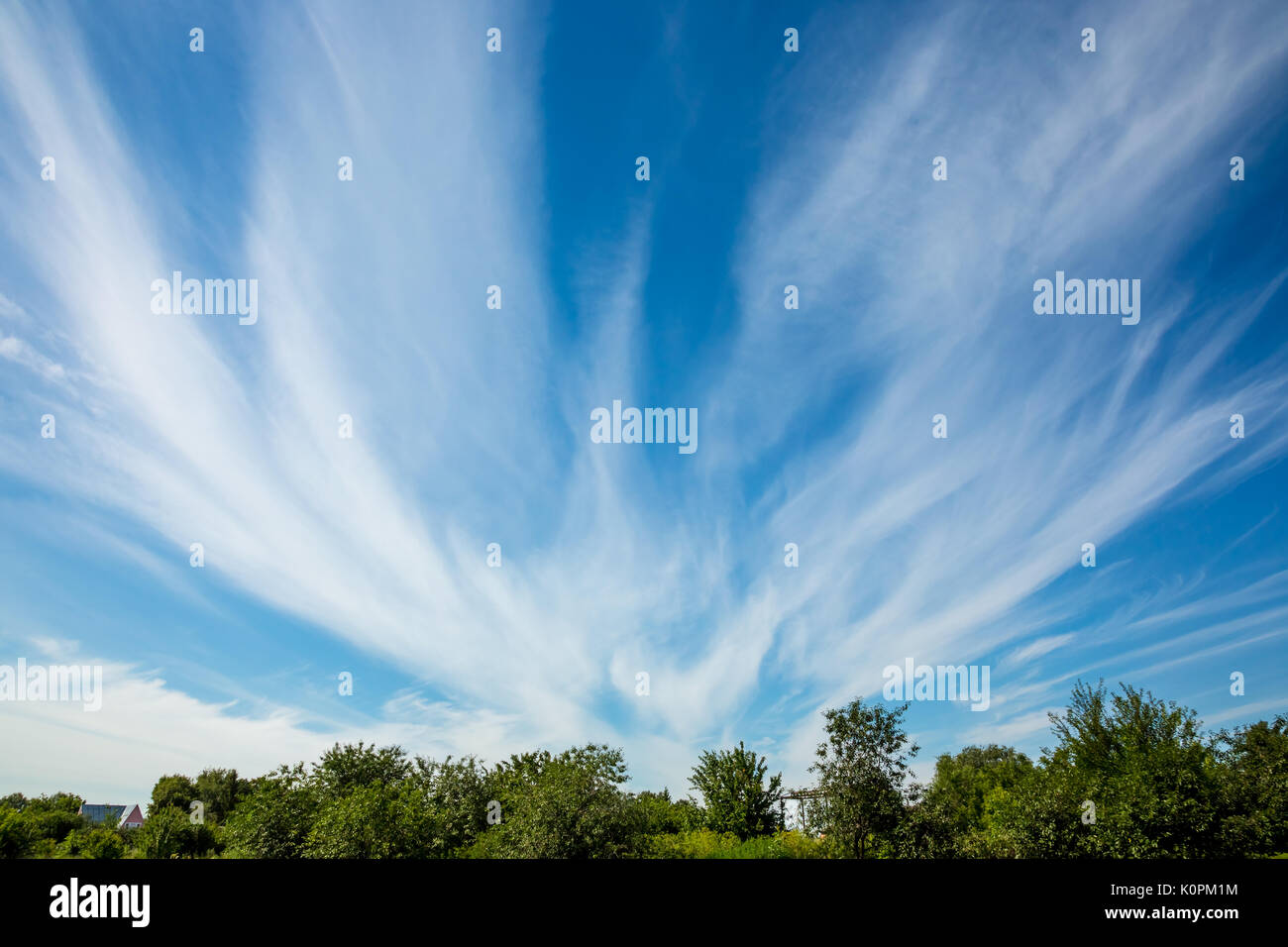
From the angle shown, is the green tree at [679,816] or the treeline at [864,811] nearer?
the treeline at [864,811]

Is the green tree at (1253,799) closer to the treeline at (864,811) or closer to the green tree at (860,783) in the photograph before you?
the treeline at (864,811)

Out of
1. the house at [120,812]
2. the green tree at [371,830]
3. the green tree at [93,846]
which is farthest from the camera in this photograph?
the house at [120,812]

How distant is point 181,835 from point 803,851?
57585 millimetres

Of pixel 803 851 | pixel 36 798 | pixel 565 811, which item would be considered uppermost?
pixel 565 811

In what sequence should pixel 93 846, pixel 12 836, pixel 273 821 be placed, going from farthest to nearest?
pixel 93 846 → pixel 12 836 → pixel 273 821

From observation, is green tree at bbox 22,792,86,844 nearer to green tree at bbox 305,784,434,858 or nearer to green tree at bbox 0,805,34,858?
green tree at bbox 0,805,34,858

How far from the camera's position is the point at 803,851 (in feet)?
116

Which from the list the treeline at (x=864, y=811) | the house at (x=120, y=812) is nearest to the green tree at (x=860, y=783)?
the treeline at (x=864, y=811)

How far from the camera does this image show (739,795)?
5062 centimetres

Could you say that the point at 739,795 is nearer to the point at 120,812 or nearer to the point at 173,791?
the point at 173,791

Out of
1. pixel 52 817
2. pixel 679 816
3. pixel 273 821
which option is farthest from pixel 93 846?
pixel 679 816

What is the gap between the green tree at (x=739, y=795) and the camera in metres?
49.8
